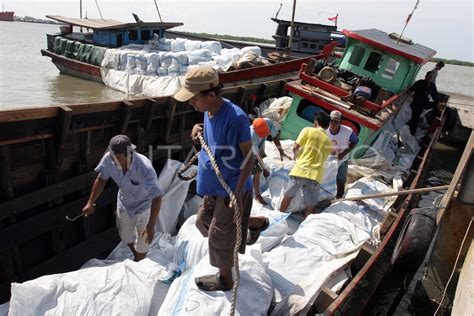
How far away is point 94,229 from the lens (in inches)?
170

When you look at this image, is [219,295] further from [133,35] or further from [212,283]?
[133,35]

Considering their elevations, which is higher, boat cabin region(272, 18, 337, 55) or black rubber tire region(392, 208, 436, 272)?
boat cabin region(272, 18, 337, 55)

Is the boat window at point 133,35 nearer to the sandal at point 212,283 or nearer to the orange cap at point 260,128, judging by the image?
the orange cap at point 260,128

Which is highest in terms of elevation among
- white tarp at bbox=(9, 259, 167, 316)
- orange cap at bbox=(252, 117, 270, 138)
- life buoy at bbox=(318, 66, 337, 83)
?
life buoy at bbox=(318, 66, 337, 83)

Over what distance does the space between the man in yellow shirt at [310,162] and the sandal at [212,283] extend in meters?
1.97

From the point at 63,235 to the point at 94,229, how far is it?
0.42 metres

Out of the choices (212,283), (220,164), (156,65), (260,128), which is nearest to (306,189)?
(260,128)

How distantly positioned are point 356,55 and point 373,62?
15.3 inches

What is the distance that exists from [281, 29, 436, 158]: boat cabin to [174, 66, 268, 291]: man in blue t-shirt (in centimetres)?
428

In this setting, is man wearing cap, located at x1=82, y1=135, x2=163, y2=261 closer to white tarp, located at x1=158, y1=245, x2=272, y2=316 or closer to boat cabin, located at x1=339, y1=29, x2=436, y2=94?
white tarp, located at x1=158, y1=245, x2=272, y2=316

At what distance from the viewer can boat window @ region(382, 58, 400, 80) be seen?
7.66m

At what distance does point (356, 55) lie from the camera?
7871 millimetres

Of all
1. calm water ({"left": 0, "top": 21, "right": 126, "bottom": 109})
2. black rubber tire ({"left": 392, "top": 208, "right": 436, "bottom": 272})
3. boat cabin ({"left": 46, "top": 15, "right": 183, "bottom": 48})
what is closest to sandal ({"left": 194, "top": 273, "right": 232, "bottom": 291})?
black rubber tire ({"left": 392, "top": 208, "right": 436, "bottom": 272})

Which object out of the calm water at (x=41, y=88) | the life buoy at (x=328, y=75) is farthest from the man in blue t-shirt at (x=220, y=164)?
the calm water at (x=41, y=88)
